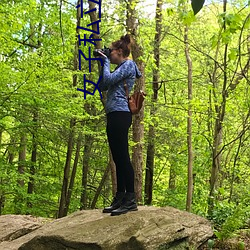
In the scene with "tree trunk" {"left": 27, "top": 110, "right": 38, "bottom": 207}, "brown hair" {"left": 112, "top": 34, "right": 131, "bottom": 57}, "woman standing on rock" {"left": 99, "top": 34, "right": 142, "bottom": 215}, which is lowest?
"tree trunk" {"left": 27, "top": 110, "right": 38, "bottom": 207}

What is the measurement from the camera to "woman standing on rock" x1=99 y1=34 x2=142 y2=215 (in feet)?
12.8

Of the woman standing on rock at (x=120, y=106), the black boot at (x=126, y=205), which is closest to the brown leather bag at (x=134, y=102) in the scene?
the woman standing on rock at (x=120, y=106)

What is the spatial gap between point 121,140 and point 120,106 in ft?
1.21

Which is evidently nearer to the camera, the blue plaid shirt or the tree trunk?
the blue plaid shirt

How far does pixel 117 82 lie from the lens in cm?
392

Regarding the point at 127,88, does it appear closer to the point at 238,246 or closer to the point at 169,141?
the point at 238,246

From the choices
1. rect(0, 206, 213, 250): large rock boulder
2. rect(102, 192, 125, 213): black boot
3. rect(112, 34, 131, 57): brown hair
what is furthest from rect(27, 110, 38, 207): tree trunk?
rect(112, 34, 131, 57): brown hair

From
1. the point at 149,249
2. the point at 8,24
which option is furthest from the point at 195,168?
the point at 149,249

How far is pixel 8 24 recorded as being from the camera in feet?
31.5

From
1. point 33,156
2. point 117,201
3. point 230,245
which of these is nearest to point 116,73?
point 117,201

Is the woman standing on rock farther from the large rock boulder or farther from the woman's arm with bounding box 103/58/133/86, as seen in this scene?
the large rock boulder

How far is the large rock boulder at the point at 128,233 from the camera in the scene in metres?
3.57

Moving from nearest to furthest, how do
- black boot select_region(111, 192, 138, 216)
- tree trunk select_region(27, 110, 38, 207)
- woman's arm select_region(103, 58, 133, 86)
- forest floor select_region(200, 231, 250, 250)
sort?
woman's arm select_region(103, 58, 133, 86), forest floor select_region(200, 231, 250, 250), black boot select_region(111, 192, 138, 216), tree trunk select_region(27, 110, 38, 207)

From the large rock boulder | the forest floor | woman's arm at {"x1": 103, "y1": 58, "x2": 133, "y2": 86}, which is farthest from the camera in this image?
the forest floor
